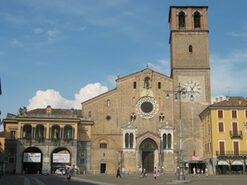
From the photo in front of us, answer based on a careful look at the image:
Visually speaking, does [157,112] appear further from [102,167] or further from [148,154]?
[102,167]

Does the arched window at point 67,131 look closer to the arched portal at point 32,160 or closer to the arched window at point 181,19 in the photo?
the arched portal at point 32,160

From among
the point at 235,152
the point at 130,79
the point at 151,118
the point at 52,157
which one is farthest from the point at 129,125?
the point at 235,152

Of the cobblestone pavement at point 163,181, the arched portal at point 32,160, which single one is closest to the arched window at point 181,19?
the cobblestone pavement at point 163,181

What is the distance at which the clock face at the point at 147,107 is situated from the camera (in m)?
52.9

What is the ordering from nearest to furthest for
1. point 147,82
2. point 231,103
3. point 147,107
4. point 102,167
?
point 231,103 < point 102,167 < point 147,107 < point 147,82

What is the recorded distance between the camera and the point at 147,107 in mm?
53188

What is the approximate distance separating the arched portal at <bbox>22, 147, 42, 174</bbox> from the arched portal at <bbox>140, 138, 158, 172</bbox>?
15.5 m

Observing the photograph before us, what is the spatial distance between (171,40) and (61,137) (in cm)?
2400

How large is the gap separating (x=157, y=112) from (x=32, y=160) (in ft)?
66.1

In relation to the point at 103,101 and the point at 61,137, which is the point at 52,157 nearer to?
the point at 61,137

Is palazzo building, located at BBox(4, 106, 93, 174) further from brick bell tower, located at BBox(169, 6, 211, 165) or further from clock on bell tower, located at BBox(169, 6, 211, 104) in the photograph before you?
clock on bell tower, located at BBox(169, 6, 211, 104)

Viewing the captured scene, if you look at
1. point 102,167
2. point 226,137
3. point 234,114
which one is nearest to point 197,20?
point 234,114

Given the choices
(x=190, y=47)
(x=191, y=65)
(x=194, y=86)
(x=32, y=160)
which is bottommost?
(x=32, y=160)

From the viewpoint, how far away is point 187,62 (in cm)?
5428
